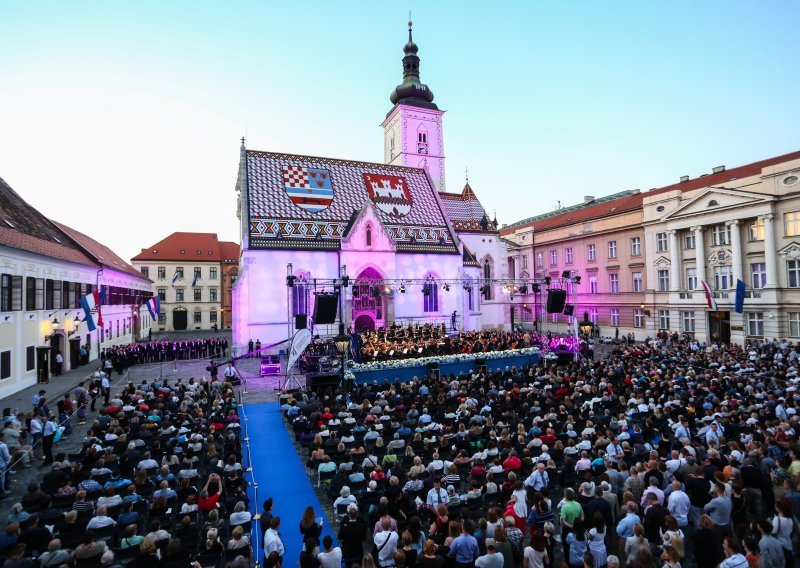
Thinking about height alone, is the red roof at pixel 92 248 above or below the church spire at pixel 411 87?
below

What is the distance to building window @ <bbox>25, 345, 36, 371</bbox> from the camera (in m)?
22.2

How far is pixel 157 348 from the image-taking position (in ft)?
102

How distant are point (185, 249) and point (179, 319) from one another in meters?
10.2

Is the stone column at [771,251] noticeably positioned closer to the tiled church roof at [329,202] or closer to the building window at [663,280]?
the building window at [663,280]

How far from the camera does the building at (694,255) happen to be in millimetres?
28594

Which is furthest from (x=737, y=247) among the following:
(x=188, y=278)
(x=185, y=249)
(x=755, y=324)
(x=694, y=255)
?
(x=185, y=249)

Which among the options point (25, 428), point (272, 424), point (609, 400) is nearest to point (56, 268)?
point (25, 428)

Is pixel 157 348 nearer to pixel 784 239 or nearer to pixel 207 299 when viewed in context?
pixel 207 299

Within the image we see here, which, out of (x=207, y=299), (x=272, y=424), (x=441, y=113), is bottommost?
(x=272, y=424)

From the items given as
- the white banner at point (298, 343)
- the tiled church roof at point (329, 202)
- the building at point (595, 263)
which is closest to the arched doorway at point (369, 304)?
the tiled church roof at point (329, 202)

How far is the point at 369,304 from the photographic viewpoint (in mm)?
36500

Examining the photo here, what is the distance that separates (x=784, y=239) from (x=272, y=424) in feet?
106

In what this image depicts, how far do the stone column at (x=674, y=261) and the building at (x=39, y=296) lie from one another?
133 feet

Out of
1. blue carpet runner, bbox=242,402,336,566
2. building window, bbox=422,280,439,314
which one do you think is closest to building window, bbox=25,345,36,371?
blue carpet runner, bbox=242,402,336,566
